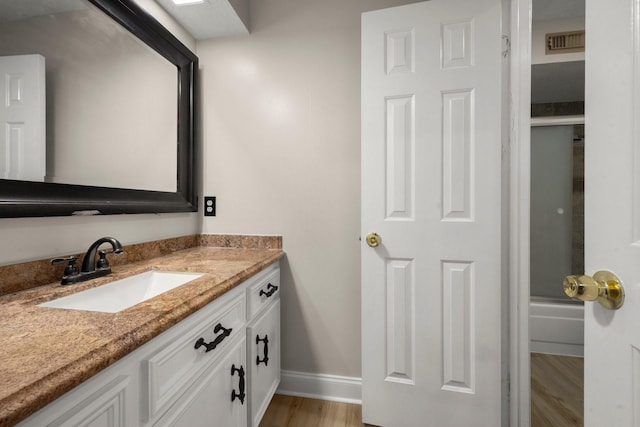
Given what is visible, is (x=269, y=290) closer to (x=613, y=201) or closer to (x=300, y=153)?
(x=300, y=153)

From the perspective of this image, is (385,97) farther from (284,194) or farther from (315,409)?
(315,409)

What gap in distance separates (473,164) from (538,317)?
62.0 inches

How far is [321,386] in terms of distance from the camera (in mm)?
1762

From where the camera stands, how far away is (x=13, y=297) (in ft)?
2.83

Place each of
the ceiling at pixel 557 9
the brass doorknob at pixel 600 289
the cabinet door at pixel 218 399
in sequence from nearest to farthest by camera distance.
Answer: the brass doorknob at pixel 600 289 < the cabinet door at pixel 218 399 < the ceiling at pixel 557 9

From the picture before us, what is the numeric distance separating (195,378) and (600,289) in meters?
0.99

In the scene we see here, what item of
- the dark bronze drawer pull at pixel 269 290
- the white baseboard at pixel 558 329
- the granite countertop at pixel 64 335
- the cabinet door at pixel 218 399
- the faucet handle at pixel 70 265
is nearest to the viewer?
the granite countertop at pixel 64 335

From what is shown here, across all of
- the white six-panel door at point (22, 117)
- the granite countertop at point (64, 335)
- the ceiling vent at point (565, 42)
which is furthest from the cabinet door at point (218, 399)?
the ceiling vent at point (565, 42)

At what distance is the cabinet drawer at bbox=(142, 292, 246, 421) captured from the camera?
0.70m

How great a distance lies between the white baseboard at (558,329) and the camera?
209cm

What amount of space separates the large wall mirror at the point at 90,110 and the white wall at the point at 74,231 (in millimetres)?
55

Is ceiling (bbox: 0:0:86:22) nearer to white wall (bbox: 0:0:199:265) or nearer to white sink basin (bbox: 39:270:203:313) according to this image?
white wall (bbox: 0:0:199:265)

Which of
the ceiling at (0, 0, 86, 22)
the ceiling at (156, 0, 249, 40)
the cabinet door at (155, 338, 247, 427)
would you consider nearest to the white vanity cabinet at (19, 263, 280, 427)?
the cabinet door at (155, 338, 247, 427)

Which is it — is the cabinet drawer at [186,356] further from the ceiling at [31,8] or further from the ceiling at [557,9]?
the ceiling at [557,9]
